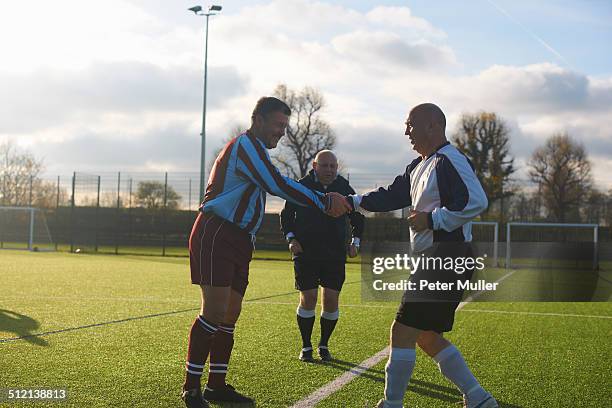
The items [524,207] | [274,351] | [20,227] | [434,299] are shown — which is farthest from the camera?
[20,227]

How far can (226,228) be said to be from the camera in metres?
4.35

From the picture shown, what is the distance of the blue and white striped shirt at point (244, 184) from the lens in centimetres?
431

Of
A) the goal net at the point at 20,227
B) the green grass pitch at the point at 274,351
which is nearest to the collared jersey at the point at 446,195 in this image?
the green grass pitch at the point at 274,351

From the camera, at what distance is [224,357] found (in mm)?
4617

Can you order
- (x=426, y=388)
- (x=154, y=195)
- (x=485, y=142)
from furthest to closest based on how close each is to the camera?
(x=485, y=142)
(x=154, y=195)
(x=426, y=388)

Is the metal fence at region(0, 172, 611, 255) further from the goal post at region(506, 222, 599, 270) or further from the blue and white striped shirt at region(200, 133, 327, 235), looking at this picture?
the blue and white striped shirt at region(200, 133, 327, 235)

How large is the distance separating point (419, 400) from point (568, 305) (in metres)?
8.24

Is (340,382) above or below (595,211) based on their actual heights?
below

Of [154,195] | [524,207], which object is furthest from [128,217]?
[524,207]

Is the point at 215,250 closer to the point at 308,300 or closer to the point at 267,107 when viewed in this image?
the point at 267,107

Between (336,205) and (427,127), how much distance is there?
1060 millimetres

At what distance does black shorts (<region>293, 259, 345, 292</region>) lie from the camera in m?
6.30

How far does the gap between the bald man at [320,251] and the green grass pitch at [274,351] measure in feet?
1.33

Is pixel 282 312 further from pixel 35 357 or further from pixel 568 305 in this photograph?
pixel 568 305
